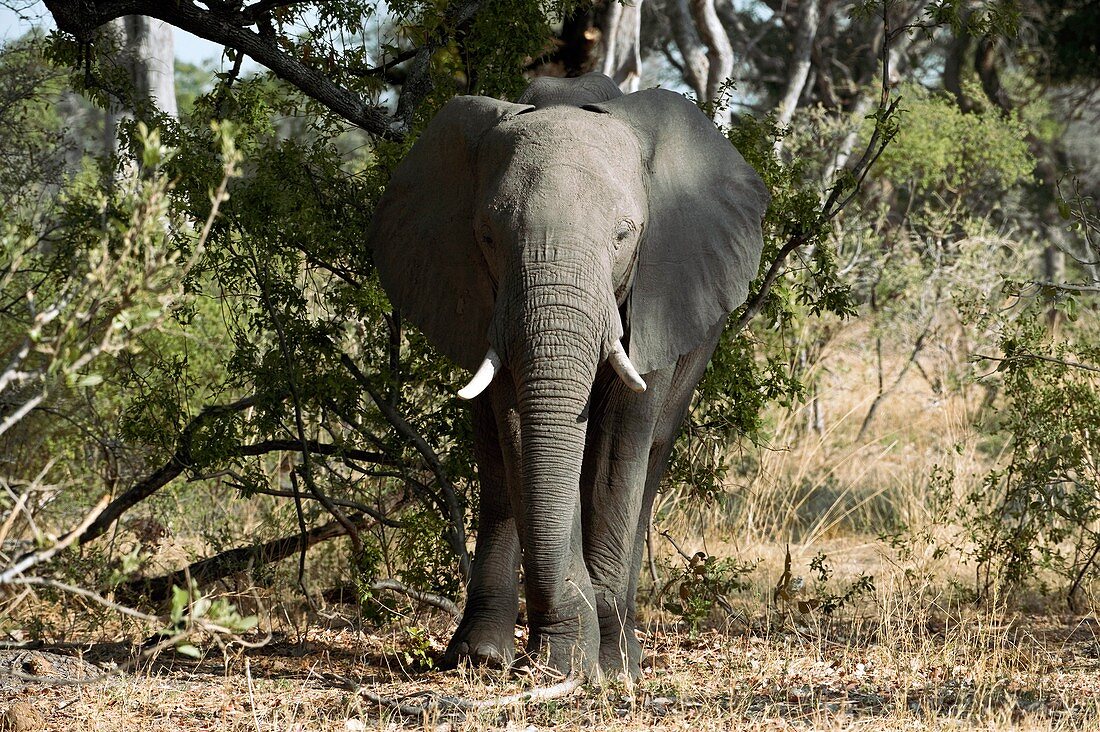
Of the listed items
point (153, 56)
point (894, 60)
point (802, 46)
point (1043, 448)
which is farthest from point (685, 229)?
point (894, 60)

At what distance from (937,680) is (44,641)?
4429 mm

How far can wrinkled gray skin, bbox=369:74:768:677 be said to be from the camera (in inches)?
204

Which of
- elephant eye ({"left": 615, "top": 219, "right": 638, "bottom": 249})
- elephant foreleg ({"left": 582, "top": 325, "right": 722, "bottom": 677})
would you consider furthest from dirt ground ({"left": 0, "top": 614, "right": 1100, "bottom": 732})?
elephant eye ({"left": 615, "top": 219, "right": 638, "bottom": 249})

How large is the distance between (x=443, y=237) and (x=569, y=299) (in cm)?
115

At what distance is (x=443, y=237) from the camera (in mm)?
6043

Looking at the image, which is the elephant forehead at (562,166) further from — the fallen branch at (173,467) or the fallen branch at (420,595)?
the fallen branch at (173,467)

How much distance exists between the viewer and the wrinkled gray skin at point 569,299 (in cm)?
518

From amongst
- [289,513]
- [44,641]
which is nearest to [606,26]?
[289,513]

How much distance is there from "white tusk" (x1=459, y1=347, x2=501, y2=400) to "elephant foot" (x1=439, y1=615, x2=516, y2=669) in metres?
1.42

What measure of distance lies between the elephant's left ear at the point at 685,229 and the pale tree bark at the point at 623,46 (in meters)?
5.59

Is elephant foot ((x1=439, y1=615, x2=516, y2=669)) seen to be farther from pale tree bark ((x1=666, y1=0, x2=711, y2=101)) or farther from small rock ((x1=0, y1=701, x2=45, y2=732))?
pale tree bark ((x1=666, y1=0, x2=711, y2=101))

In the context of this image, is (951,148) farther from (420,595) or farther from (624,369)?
(624,369)

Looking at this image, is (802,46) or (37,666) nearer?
(37,666)

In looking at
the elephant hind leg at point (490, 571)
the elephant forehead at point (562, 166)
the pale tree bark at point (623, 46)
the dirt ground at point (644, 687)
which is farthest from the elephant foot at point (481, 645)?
the pale tree bark at point (623, 46)
